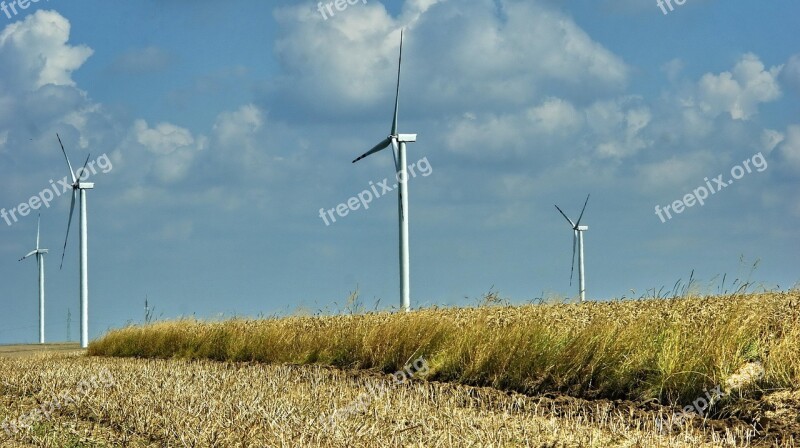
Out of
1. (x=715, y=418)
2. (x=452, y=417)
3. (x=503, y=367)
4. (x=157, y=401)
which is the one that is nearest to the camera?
(x=452, y=417)

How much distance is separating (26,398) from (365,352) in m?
6.52

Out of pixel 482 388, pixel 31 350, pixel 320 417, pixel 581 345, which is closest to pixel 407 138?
pixel 31 350

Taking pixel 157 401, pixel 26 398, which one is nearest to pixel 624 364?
pixel 157 401

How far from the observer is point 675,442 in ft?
33.5

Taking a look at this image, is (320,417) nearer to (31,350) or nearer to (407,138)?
(407,138)

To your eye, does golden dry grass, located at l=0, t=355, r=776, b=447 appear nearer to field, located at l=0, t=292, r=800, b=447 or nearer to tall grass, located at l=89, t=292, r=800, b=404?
field, located at l=0, t=292, r=800, b=447

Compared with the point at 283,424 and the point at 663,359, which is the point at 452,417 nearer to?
the point at 283,424

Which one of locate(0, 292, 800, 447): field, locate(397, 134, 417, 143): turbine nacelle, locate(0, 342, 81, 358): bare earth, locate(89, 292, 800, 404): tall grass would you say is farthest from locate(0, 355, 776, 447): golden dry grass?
locate(397, 134, 417, 143): turbine nacelle

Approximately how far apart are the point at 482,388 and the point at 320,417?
499cm

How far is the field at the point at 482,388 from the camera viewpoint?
1080cm

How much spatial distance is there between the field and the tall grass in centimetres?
3

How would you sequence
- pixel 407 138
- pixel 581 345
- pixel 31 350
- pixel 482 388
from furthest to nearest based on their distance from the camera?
1. pixel 31 350
2. pixel 407 138
3. pixel 482 388
4. pixel 581 345

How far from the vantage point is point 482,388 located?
1577 centimetres

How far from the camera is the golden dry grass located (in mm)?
10062
